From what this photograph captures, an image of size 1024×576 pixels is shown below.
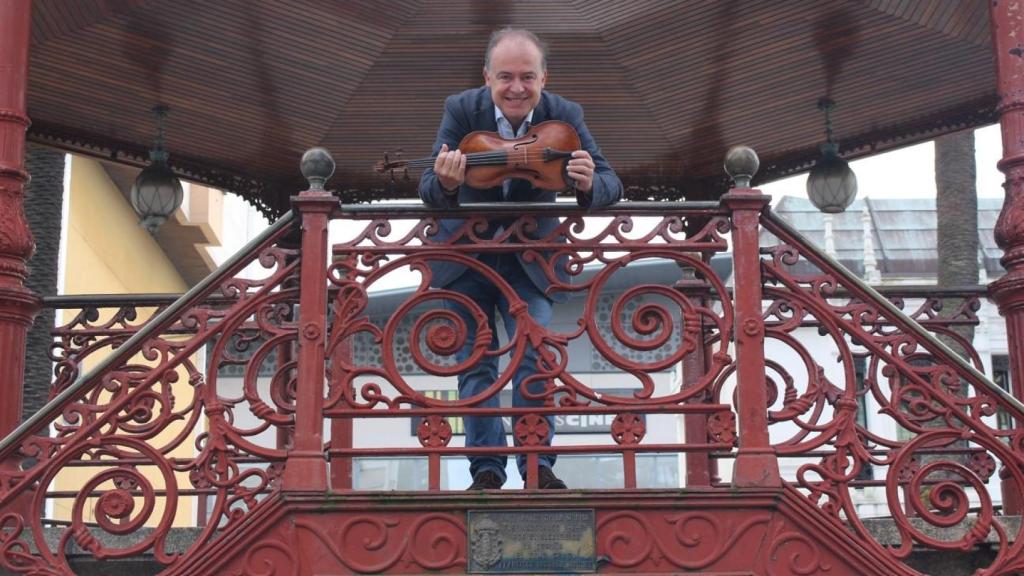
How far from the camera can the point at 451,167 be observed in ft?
21.5

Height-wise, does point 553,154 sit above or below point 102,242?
below

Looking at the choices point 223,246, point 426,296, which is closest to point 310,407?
point 426,296

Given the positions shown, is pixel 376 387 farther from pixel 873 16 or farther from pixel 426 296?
pixel 873 16

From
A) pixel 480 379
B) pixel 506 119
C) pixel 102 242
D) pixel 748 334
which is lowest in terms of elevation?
pixel 480 379

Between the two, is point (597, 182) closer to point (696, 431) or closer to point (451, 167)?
point (451, 167)

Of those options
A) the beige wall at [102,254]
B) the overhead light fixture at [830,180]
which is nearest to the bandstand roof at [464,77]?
the overhead light fixture at [830,180]

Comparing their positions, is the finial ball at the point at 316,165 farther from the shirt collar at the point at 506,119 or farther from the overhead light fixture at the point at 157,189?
the overhead light fixture at the point at 157,189

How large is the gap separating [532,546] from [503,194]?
6.09 feet

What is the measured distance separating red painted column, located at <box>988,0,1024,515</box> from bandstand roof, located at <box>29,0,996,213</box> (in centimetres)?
218

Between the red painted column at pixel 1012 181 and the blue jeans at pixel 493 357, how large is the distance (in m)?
2.45

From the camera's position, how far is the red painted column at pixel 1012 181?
7.38 m

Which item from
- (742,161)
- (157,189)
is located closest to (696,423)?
(742,161)

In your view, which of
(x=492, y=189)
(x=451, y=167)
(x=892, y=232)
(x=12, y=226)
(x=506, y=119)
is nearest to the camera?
(x=451, y=167)

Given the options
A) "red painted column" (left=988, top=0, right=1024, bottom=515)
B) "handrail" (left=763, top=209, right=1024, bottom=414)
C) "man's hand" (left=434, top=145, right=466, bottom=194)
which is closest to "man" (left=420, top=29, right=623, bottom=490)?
"man's hand" (left=434, top=145, right=466, bottom=194)
